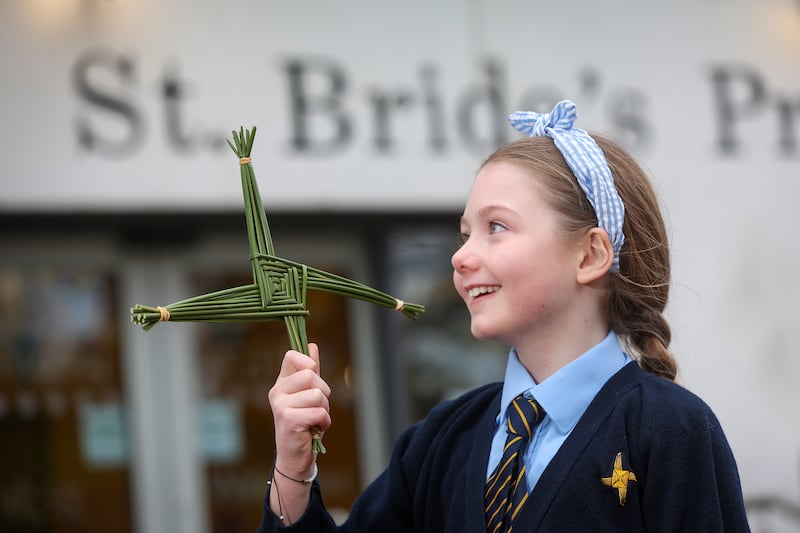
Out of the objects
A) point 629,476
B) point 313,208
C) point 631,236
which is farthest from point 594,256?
point 313,208

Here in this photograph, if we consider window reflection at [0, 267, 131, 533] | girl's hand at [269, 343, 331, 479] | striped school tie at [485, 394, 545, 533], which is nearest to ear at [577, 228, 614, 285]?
striped school tie at [485, 394, 545, 533]

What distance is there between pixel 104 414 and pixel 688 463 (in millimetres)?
3335

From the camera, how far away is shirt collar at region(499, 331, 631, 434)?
5.66 ft

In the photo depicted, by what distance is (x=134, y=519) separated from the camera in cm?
446

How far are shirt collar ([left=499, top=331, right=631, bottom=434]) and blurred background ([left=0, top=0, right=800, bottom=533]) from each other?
2.56 meters

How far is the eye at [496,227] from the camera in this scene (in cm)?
178

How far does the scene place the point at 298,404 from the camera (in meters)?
1.67

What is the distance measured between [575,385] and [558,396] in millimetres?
32

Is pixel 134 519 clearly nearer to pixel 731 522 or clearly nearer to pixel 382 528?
pixel 382 528

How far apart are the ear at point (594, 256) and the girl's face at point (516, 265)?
16mm

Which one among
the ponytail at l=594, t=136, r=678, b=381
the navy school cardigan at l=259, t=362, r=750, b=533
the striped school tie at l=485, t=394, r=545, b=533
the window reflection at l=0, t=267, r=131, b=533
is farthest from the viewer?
the window reflection at l=0, t=267, r=131, b=533

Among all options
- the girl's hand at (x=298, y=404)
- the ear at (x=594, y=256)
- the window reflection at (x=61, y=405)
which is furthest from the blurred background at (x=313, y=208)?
the girl's hand at (x=298, y=404)

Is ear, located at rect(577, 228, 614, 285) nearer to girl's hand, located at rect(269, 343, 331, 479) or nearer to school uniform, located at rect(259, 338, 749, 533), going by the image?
school uniform, located at rect(259, 338, 749, 533)

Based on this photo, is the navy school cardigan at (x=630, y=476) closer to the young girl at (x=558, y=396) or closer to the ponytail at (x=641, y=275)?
the young girl at (x=558, y=396)
